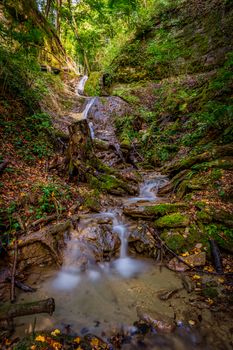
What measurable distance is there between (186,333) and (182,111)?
33.6 ft

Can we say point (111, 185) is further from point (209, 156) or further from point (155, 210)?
point (209, 156)

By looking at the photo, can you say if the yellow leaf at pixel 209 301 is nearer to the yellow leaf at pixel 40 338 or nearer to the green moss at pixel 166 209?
the green moss at pixel 166 209

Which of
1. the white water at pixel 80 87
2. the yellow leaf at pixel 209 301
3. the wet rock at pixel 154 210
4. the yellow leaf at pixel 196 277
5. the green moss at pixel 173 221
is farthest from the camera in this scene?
the white water at pixel 80 87

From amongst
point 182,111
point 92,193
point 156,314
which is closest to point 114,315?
point 156,314

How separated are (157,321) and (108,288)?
3.89 feet

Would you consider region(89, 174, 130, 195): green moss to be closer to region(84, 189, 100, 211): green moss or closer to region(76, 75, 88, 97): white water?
region(84, 189, 100, 211): green moss

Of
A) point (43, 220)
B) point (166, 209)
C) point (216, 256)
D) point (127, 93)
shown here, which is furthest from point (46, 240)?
point (127, 93)

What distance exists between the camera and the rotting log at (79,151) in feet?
24.1

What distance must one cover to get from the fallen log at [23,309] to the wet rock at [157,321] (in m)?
1.38

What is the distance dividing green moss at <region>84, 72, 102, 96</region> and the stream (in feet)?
43.1

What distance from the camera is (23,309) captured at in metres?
3.05

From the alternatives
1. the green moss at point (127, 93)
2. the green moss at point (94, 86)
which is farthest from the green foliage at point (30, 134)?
the green moss at point (94, 86)

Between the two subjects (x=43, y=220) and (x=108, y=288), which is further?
(x=43, y=220)

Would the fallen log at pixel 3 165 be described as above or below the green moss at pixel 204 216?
above
